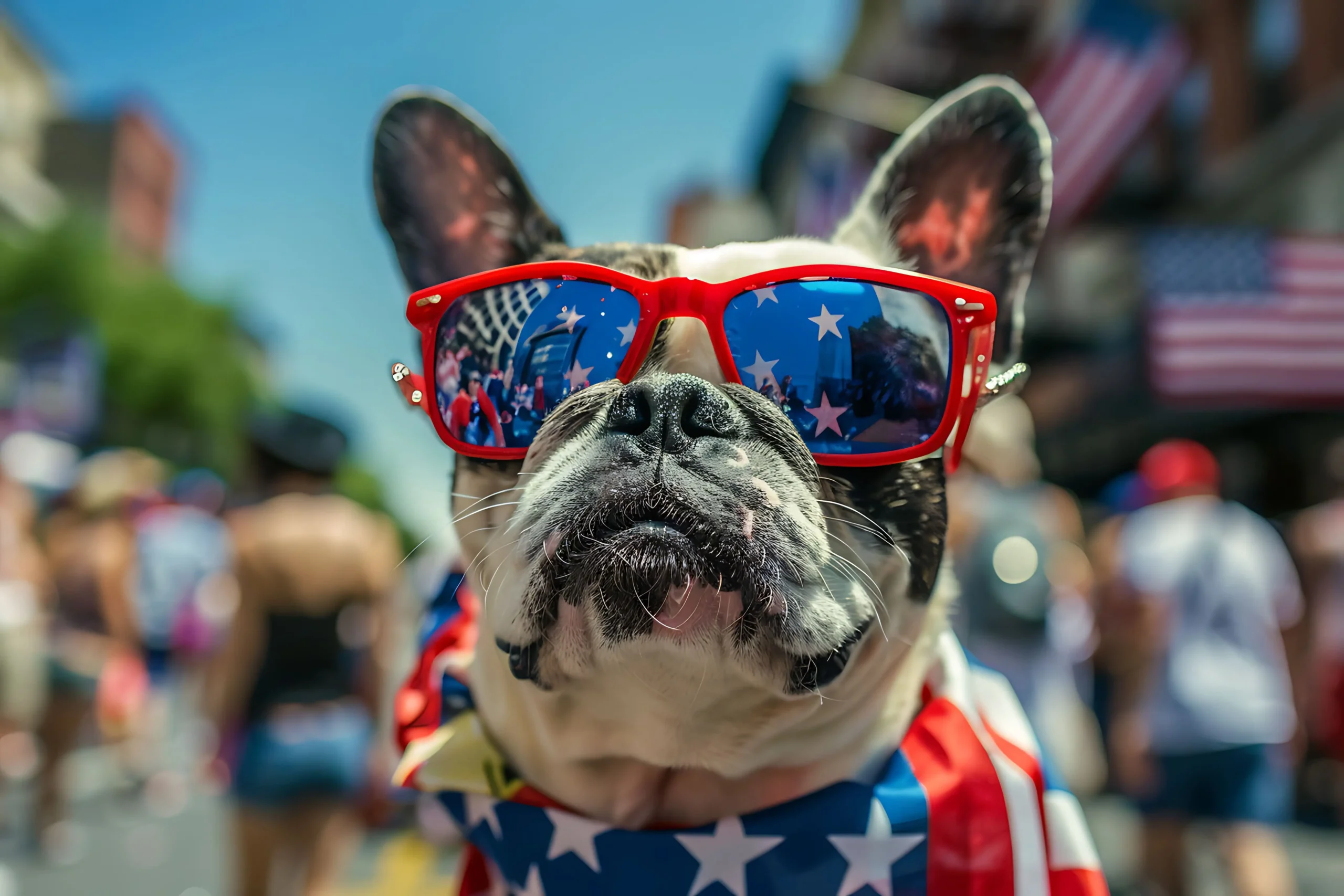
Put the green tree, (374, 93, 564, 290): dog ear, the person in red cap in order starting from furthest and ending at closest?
the green tree < the person in red cap < (374, 93, 564, 290): dog ear

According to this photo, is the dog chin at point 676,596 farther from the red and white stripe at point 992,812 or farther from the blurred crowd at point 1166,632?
the blurred crowd at point 1166,632

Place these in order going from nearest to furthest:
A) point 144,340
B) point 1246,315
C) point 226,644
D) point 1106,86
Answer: point 226,644 < point 1106,86 < point 1246,315 < point 144,340

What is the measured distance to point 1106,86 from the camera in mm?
9898

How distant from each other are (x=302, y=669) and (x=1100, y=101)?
9.18 metres

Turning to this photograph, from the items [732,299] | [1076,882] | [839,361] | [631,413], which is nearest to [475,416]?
[631,413]

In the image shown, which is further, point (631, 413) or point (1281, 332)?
point (1281, 332)

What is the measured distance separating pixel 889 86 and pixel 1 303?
1279 inches

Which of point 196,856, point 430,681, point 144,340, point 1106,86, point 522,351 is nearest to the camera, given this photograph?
point 522,351

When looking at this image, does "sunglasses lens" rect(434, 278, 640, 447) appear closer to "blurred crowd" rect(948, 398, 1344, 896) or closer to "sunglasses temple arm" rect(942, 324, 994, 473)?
"sunglasses temple arm" rect(942, 324, 994, 473)

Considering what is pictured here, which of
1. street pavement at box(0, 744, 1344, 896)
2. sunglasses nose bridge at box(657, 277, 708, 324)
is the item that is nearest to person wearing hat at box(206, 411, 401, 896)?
street pavement at box(0, 744, 1344, 896)

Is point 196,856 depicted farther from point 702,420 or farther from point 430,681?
point 702,420

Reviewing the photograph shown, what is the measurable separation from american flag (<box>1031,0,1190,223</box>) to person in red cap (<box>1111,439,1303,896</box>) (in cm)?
593

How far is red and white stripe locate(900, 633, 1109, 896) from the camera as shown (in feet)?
5.22

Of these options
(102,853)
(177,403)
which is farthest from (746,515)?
(177,403)
